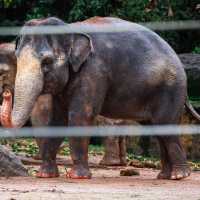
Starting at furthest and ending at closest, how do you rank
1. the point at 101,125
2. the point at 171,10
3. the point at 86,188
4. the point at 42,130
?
the point at 171,10, the point at 101,125, the point at 42,130, the point at 86,188

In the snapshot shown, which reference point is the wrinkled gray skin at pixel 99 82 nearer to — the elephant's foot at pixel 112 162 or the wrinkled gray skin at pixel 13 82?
the wrinkled gray skin at pixel 13 82

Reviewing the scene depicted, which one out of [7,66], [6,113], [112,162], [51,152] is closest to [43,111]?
[51,152]

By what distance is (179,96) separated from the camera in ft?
29.3

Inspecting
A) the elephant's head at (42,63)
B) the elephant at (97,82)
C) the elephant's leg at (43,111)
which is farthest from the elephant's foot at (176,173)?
the elephant's head at (42,63)

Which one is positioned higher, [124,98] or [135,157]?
[124,98]

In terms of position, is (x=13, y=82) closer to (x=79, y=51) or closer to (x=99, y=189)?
(x=79, y=51)

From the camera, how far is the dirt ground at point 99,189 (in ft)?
22.5

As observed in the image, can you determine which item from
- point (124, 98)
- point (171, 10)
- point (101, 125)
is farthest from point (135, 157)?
point (124, 98)

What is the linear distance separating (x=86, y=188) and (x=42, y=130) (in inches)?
37.3

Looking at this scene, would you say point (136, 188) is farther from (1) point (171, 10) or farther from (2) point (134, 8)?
(2) point (134, 8)

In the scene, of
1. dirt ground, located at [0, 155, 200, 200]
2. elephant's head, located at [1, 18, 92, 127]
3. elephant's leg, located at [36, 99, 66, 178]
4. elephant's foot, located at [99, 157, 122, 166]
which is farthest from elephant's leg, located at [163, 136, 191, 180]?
elephant's foot, located at [99, 157, 122, 166]

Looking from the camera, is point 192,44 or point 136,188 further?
point 192,44

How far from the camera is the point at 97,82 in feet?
27.7

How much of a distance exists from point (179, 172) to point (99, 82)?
1.11m
